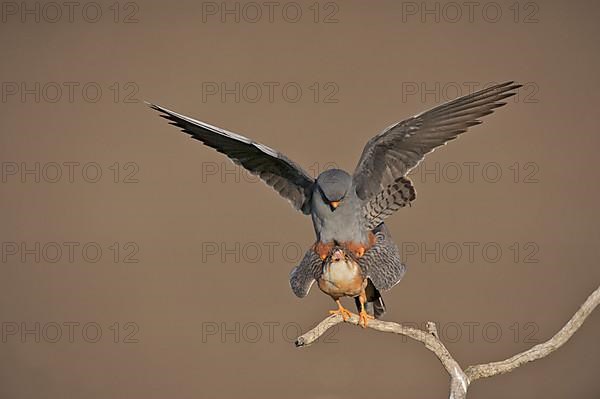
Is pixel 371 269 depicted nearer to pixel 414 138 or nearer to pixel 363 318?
pixel 363 318

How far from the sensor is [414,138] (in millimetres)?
2246

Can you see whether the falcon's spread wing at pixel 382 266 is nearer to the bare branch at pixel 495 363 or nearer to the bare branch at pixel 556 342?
the bare branch at pixel 495 363

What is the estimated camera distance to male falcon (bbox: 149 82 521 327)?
2086mm

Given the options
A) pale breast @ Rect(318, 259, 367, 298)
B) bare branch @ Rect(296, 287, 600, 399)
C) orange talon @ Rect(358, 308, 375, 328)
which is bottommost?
bare branch @ Rect(296, 287, 600, 399)

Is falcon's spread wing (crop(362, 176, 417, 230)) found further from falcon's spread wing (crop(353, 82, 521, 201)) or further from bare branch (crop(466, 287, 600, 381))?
bare branch (crop(466, 287, 600, 381))

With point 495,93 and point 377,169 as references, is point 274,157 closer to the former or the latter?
point 377,169

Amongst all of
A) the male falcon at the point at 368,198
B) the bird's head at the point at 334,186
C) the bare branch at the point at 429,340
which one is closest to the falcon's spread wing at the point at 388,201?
the male falcon at the point at 368,198

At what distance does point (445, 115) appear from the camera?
7.25ft

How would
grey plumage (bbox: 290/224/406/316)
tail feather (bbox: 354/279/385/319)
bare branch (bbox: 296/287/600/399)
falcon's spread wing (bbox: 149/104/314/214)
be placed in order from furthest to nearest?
falcon's spread wing (bbox: 149/104/314/214) < tail feather (bbox: 354/279/385/319) < grey plumage (bbox: 290/224/406/316) < bare branch (bbox: 296/287/600/399)

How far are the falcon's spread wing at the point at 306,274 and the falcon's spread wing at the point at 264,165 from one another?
0.84 ft

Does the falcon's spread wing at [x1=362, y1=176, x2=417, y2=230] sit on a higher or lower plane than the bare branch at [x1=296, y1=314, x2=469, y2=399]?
higher

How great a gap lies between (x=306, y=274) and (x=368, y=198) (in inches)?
12.4

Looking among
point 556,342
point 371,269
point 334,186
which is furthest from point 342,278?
point 556,342

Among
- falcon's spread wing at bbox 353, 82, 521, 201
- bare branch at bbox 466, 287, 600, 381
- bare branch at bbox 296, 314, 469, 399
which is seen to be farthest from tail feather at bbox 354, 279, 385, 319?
bare branch at bbox 466, 287, 600, 381
